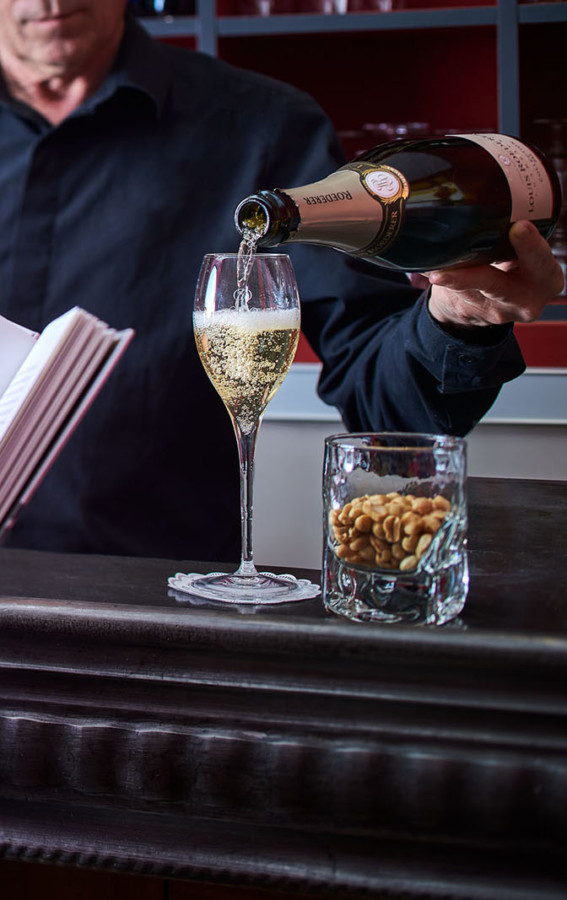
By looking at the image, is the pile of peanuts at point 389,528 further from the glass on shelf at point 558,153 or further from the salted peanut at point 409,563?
the glass on shelf at point 558,153

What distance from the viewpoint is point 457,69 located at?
7.96 ft

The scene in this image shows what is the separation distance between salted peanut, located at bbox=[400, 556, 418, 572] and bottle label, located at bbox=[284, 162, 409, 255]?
0.85 ft

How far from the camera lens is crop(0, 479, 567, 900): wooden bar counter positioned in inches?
21.2

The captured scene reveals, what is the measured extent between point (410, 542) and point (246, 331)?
209mm

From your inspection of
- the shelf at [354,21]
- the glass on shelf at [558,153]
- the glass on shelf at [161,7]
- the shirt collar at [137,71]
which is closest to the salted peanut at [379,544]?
the shirt collar at [137,71]

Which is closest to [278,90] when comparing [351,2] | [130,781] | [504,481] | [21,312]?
[21,312]

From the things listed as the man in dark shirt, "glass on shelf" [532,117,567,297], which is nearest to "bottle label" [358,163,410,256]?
the man in dark shirt

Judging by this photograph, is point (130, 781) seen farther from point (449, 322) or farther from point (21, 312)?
point (21, 312)

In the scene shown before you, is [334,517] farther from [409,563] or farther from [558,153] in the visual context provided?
[558,153]

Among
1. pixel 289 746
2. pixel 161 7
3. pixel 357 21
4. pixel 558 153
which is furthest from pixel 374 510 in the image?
pixel 161 7

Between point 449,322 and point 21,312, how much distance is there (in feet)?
2.16

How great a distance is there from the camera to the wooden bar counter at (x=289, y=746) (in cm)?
54

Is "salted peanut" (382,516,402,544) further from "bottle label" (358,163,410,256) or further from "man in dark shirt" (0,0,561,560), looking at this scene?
"man in dark shirt" (0,0,561,560)

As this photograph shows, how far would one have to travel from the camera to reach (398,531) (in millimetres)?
577
